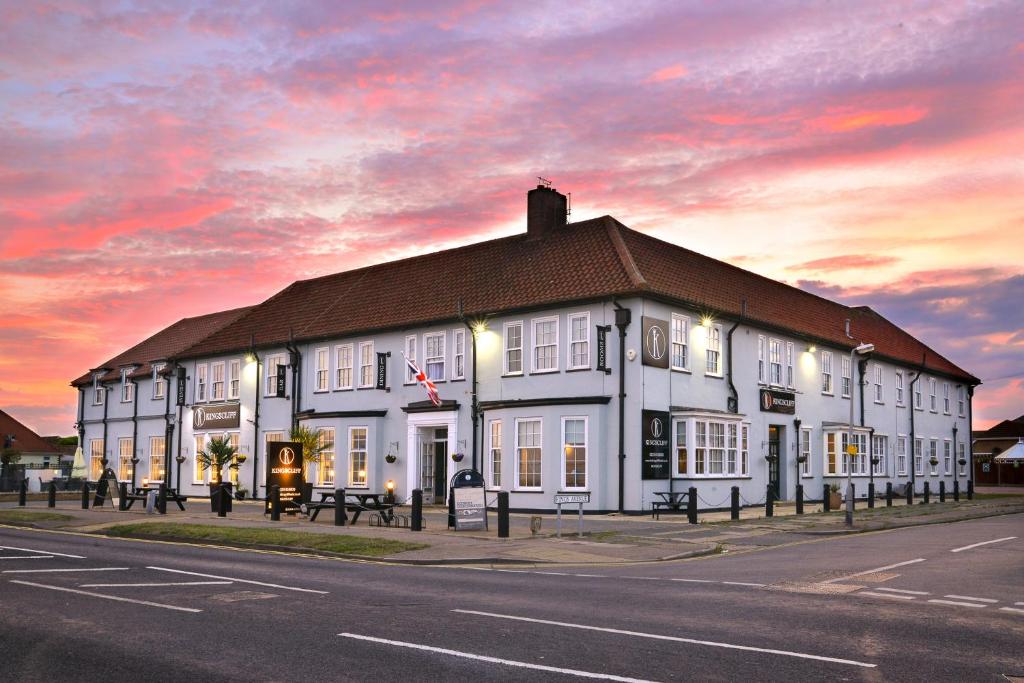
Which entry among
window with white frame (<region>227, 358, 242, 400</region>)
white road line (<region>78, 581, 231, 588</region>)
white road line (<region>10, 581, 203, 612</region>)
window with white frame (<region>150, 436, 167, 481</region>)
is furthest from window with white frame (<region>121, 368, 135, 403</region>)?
white road line (<region>78, 581, 231, 588</region>)

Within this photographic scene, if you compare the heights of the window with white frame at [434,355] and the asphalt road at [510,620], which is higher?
the window with white frame at [434,355]

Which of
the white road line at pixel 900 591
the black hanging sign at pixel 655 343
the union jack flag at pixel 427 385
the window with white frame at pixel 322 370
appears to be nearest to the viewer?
the white road line at pixel 900 591

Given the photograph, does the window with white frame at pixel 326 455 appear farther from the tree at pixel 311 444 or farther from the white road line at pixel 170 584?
the white road line at pixel 170 584

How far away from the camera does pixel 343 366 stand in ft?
133

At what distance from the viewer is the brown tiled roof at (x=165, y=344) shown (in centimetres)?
5410

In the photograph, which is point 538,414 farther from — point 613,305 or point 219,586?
point 219,586

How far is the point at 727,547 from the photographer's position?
2158 centimetres

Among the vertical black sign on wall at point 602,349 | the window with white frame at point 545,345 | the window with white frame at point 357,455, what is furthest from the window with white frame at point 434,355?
the vertical black sign on wall at point 602,349

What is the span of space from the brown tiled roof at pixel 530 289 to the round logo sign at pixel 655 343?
1212 millimetres

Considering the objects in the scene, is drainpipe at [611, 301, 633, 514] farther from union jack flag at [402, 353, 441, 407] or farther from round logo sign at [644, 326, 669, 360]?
union jack flag at [402, 353, 441, 407]

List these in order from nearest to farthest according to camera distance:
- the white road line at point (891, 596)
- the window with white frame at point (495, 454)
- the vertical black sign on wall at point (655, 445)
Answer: the white road line at point (891, 596) < the vertical black sign on wall at point (655, 445) < the window with white frame at point (495, 454)

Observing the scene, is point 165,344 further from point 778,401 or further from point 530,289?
point 778,401

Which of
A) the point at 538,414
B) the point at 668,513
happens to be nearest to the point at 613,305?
the point at 538,414

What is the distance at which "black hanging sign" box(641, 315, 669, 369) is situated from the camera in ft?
101
